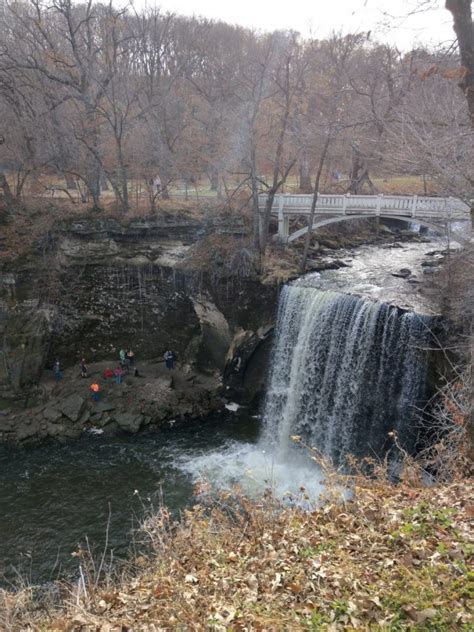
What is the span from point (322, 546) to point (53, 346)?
15.9 meters

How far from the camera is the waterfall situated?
1282 cm

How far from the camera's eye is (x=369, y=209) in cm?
1725

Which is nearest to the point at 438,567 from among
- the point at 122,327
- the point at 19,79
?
the point at 122,327

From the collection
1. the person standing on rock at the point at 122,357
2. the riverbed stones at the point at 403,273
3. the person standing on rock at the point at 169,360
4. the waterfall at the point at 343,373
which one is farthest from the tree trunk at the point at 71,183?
the riverbed stones at the point at 403,273

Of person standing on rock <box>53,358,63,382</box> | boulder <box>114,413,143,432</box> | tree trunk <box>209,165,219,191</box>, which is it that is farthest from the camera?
tree trunk <box>209,165,219,191</box>

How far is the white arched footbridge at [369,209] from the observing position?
50.5ft

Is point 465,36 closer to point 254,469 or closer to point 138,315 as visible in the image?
point 254,469

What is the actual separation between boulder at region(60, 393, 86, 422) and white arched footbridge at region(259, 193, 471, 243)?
415 inches

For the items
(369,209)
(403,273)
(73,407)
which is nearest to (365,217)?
(369,209)

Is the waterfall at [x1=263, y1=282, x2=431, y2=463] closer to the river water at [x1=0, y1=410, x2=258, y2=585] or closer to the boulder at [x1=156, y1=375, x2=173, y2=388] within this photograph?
the river water at [x1=0, y1=410, x2=258, y2=585]

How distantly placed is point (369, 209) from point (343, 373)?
687 cm

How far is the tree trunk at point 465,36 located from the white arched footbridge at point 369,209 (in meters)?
8.29

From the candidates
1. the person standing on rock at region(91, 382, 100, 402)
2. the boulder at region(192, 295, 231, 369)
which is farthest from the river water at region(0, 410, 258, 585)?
the boulder at region(192, 295, 231, 369)

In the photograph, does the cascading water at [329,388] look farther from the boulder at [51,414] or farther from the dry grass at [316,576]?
the dry grass at [316,576]
